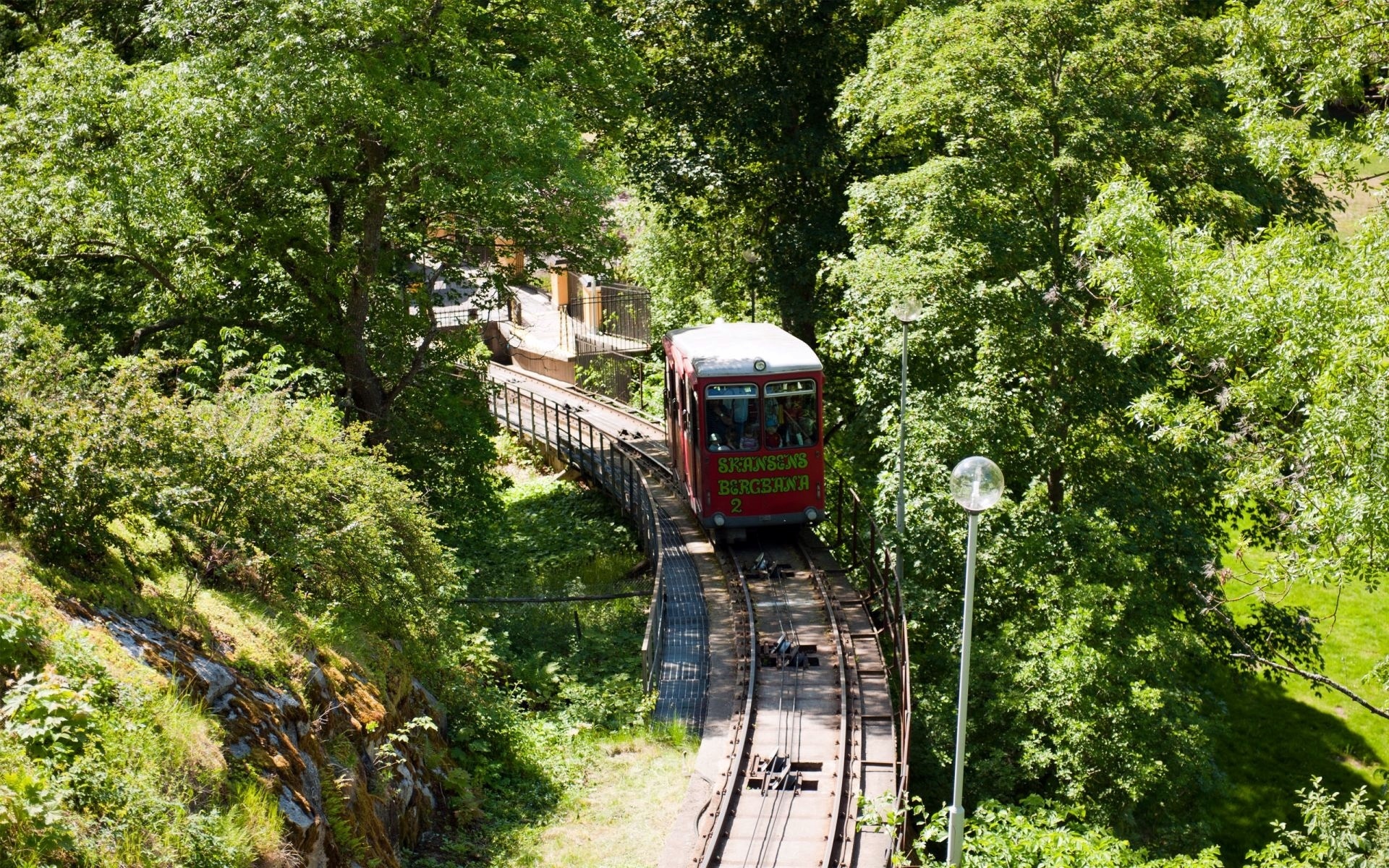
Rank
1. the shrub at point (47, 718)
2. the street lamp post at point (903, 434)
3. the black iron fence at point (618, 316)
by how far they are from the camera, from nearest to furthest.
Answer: the shrub at point (47, 718) → the street lamp post at point (903, 434) → the black iron fence at point (618, 316)

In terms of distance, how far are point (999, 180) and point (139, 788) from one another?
13378mm

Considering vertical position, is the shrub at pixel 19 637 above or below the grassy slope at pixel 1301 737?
above

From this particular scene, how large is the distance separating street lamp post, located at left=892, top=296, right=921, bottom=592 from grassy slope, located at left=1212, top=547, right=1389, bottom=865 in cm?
739

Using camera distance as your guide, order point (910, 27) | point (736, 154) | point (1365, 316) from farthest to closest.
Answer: point (736, 154) < point (910, 27) < point (1365, 316)

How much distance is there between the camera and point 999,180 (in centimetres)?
1653

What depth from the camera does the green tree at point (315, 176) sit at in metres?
→ 16.5

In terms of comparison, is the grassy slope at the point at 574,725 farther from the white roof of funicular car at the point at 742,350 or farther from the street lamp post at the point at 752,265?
the street lamp post at the point at 752,265

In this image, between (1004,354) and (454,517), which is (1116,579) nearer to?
(1004,354)

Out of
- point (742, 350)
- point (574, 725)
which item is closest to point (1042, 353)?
point (742, 350)

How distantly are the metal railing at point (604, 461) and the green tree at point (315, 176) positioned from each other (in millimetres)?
3756

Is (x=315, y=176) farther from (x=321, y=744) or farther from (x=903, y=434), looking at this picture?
Result: (x=321, y=744)

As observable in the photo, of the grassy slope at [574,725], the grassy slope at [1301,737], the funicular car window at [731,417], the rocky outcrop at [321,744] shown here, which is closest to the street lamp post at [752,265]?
the grassy slope at [574,725]

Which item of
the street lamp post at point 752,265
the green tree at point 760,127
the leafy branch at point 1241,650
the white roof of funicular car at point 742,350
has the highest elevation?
the green tree at point 760,127

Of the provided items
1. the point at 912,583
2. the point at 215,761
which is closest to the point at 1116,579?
the point at 912,583
